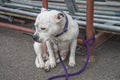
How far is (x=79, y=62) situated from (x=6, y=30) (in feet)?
6.07

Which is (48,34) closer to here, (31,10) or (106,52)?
(106,52)

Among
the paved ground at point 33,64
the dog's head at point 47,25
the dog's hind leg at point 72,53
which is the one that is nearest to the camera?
the dog's head at point 47,25

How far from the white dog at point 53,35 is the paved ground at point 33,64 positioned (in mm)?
117

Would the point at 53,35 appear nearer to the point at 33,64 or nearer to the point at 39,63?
the point at 39,63

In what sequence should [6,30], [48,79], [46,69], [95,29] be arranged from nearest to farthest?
1. [48,79]
2. [46,69]
3. [95,29]
4. [6,30]

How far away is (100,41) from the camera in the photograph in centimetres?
344

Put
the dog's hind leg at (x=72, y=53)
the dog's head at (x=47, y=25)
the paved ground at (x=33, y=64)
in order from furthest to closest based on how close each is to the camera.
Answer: the dog's hind leg at (x=72, y=53) < the paved ground at (x=33, y=64) < the dog's head at (x=47, y=25)

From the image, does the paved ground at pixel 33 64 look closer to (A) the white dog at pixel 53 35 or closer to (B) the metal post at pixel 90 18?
(A) the white dog at pixel 53 35

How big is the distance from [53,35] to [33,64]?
65cm

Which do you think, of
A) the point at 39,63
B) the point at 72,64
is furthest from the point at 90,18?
the point at 39,63

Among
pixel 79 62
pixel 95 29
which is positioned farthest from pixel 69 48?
pixel 95 29

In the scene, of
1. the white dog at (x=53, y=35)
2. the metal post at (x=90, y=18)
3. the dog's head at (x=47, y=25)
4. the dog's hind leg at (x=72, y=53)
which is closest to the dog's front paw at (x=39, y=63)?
the white dog at (x=53, y=35)

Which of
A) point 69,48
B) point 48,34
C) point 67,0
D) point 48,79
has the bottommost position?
point 48,79

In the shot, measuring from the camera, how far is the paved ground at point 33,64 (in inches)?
116
